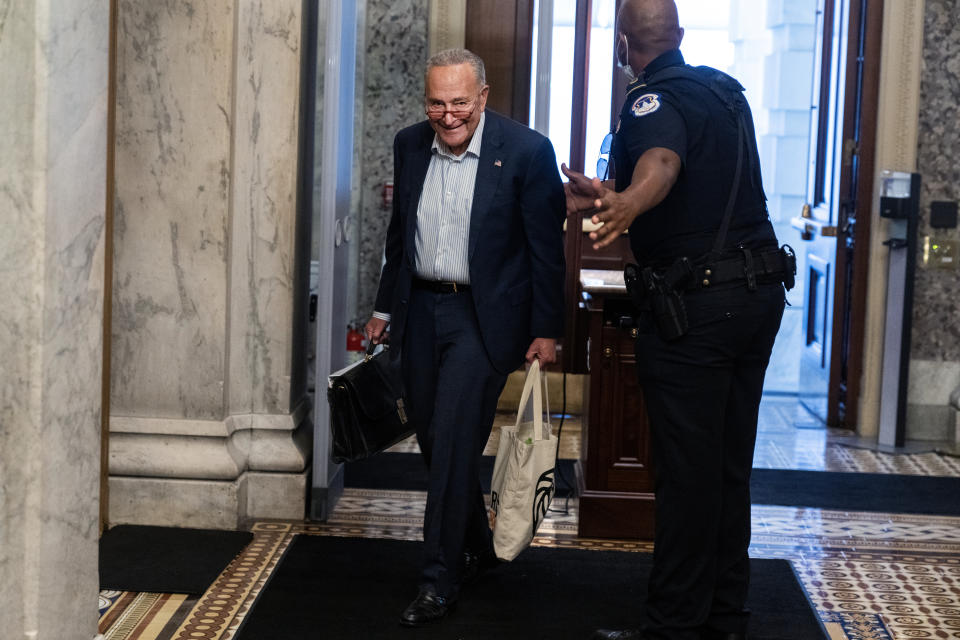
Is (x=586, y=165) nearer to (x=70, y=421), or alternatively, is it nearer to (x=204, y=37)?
(x=204, y=37)

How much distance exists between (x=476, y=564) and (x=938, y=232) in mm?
3674

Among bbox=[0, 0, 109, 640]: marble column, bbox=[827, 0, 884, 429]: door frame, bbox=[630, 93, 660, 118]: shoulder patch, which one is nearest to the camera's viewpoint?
bbox=[0, 0, 109, 640]: marble column

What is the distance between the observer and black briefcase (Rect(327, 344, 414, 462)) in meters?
4.24

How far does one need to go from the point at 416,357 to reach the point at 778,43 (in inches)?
301

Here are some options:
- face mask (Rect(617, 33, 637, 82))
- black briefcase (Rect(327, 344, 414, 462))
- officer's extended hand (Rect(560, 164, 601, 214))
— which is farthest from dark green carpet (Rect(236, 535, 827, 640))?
face mask (Rect(617, 33, 637, 82))

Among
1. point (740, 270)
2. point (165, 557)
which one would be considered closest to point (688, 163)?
point (740, 270)

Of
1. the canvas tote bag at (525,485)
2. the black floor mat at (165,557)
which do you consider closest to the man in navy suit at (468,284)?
the canvas tote bag at (525,485)

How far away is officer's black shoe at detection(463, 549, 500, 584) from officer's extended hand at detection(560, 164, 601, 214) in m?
1.51

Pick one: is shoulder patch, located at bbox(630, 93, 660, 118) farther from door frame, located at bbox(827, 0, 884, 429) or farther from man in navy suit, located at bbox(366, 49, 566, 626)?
door frame, located at bbox(827, 0, 884, 429)

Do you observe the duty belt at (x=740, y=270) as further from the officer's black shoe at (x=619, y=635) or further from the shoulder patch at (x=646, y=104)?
the officer's black shoe at (x=619, y=635)

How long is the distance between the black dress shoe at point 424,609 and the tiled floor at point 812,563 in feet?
1.66

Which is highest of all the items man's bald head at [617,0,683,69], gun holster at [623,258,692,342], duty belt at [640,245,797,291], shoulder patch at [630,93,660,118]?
man's bald head at [617,0,683,69]

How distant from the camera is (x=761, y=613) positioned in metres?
4.11

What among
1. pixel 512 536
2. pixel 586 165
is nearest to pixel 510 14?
pixel 586 165
